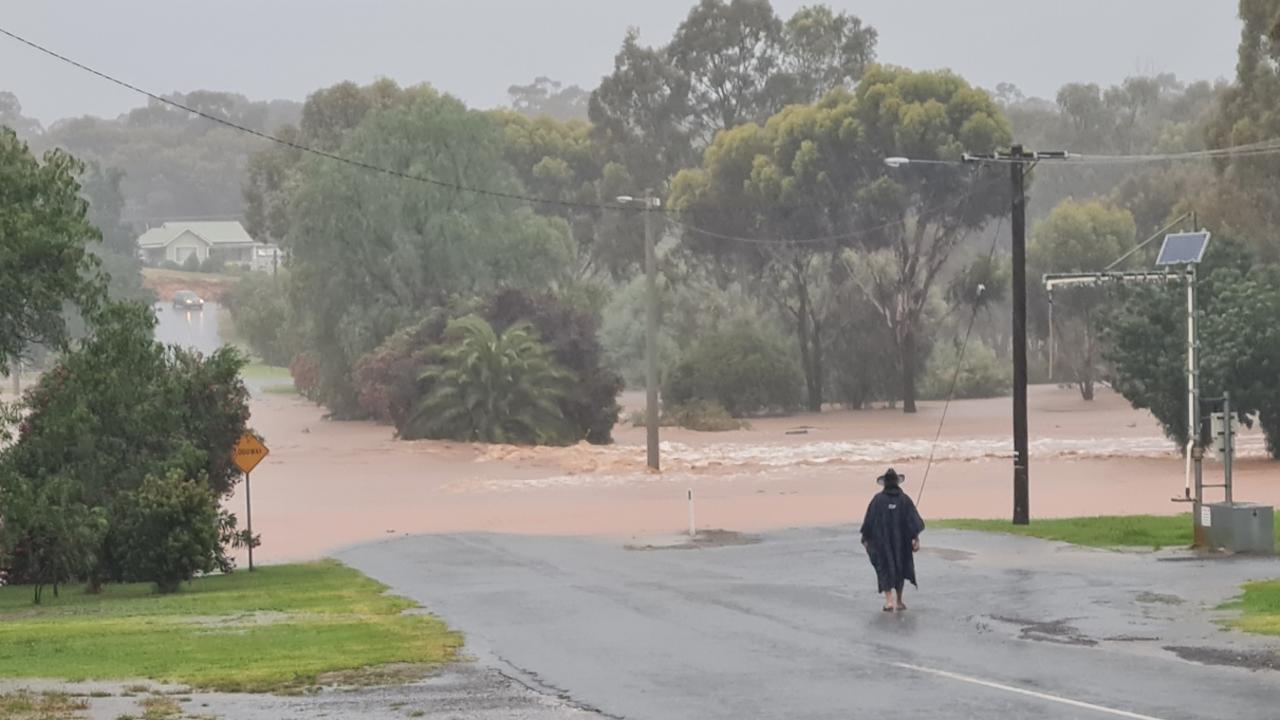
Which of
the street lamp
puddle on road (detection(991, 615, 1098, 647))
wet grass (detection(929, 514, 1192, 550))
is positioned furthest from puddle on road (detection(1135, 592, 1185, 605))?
the street lamp

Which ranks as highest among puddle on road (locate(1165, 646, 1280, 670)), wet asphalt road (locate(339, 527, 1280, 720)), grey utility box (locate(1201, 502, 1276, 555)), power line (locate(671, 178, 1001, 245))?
power line (locate(671, 178, 1001, 245))

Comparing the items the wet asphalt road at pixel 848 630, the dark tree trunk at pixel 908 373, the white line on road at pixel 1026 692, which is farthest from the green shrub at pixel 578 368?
the white line on road at pixel 1026 692

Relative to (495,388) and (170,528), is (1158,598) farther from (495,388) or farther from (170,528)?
(495,388)

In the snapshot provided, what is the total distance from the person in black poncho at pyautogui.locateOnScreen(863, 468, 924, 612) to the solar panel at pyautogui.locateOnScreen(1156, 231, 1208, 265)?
1027 cm

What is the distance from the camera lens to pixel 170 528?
3003 cm

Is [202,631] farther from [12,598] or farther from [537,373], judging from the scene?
[537,373]

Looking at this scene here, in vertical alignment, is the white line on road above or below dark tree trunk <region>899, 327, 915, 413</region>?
below

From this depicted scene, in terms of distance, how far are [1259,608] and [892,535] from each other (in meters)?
3.97

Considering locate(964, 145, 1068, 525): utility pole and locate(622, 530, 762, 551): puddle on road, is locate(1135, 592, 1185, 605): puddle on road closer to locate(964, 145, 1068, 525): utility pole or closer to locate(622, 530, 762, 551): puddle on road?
locate(964, 145, 1068, 525): utility pole

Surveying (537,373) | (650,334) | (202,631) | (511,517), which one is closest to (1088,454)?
(650,334)

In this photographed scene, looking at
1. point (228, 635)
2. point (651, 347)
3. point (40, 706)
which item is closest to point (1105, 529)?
point (228, 635)

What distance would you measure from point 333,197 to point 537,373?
64.2 ft

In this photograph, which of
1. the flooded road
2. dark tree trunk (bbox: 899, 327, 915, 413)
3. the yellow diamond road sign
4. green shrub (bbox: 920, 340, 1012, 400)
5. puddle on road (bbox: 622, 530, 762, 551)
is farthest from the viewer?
the flooded road

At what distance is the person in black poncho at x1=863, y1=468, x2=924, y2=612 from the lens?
2180cm
